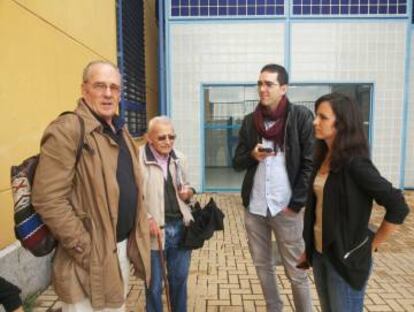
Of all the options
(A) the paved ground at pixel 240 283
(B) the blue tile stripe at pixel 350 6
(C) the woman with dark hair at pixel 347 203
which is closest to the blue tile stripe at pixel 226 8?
(B) the blue tile stripe at pixel 350 6

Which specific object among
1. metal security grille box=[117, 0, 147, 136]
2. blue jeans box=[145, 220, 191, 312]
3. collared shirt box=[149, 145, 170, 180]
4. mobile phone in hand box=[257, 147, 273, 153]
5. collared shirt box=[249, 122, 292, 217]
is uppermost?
metal security grille box=[117, 0, 147, 136]

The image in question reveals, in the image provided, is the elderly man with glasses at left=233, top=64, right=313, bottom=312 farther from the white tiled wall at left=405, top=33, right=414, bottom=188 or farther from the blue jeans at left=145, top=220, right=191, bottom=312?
the white tiled wall at left=405, top=33, right=414, bottom=188

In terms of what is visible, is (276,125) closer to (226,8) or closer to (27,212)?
(27,212)

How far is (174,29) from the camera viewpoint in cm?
841

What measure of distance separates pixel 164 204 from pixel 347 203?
4.30 feet

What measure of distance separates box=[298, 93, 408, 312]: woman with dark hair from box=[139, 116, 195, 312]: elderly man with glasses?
1091 mm

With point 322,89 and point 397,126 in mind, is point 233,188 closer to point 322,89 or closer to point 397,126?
point 322,89

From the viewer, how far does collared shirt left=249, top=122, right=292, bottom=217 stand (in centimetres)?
296

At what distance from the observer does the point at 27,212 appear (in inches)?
74.4

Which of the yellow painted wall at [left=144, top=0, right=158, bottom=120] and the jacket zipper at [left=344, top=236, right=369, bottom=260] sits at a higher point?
the yellow painted wall at [left=144, top=0, right=158, bottom=120]

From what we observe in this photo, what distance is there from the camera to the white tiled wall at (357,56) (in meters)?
8.33

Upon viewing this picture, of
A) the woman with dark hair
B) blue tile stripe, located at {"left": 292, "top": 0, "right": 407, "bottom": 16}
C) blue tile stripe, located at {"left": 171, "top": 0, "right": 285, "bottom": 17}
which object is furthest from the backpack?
blue tile stripe, located at {"left": 292, "top": 0, "right": 407, "bottom": 16}

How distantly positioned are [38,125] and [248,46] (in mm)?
5492

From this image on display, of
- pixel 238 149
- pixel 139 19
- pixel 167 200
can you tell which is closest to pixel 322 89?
pixel 139 19
